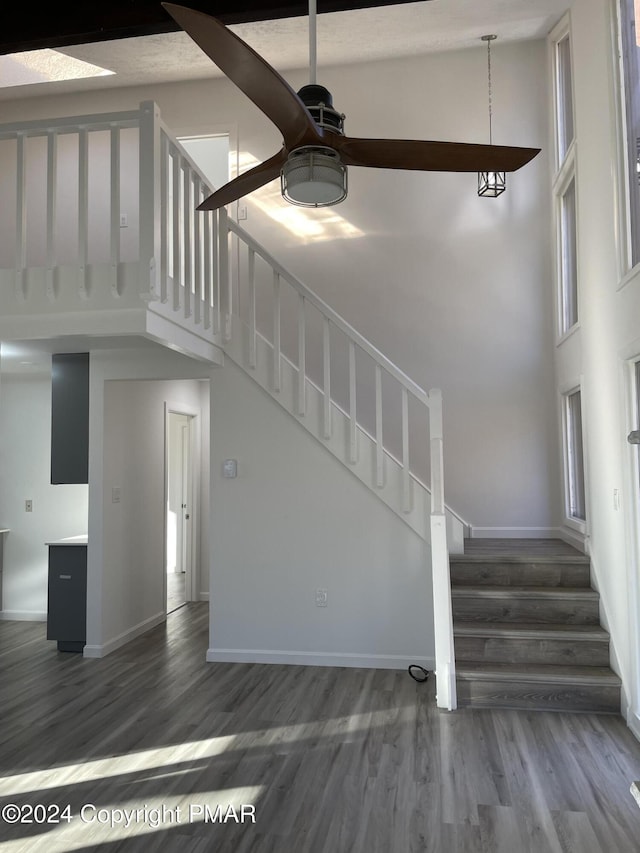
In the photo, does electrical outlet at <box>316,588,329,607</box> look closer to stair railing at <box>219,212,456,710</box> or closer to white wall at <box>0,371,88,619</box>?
stair railing at <box>219,212,456,710</box>

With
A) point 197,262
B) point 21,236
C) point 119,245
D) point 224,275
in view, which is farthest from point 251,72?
point 224,275

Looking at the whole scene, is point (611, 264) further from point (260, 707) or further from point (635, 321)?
point (260, 707)

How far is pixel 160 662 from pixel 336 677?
134 cm

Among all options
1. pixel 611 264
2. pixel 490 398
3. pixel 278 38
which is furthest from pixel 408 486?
pixel 278 38

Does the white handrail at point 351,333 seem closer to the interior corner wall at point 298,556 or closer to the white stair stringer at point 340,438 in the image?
the white stair stringer at point 340,438

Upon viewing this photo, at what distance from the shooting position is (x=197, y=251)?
13.9ft

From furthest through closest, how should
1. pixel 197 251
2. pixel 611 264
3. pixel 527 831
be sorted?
pixel 197 251, pixel 611 264, pixel 527 831

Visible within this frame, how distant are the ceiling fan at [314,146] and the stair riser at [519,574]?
286 cm

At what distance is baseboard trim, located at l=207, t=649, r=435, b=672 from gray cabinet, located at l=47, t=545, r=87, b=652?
1121 mm

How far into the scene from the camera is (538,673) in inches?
153

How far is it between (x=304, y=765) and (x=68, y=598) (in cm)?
276

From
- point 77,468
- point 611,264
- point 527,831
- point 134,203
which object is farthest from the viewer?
point 134,203

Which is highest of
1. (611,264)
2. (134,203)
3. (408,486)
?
(134,203)

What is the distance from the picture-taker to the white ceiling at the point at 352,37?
506cm
